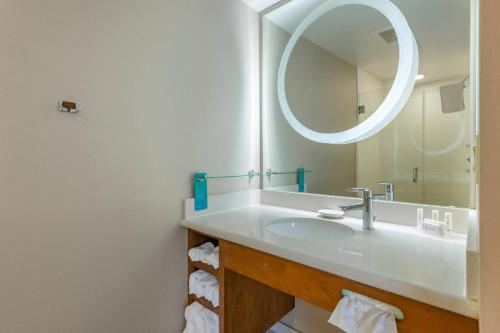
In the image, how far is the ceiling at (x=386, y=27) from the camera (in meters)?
0.96

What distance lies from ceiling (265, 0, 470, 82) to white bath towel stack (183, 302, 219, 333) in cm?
147

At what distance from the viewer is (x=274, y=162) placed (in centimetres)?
165

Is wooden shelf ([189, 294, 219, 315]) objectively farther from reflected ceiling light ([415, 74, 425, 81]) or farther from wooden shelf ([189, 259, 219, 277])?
reflected ceiling light ([415, 74, 425, 81])

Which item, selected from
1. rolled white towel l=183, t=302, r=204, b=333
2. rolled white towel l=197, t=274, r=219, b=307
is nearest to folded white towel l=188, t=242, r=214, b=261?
rolled white towel l=197, t=274, r=219, b=307

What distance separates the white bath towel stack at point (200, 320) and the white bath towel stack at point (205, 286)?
0.24 feet

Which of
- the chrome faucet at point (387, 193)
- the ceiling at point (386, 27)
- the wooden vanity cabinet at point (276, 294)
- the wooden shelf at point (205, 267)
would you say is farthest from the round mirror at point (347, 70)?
the wooden shelf at point (205, 267)

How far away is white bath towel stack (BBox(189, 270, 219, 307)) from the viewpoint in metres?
1.12

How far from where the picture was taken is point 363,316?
2.13ft

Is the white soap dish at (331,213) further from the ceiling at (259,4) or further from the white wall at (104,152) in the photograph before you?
the ceiling at (259,4)

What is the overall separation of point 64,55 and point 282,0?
1308mm

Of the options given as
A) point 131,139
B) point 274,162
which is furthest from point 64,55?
point 274,162

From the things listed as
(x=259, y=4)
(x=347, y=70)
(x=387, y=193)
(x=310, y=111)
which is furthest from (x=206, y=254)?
(x=259, y=4)

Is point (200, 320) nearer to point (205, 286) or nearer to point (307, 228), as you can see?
point (205, 286)

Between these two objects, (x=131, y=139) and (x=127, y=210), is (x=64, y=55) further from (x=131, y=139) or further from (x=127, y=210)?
(x=127, y=210)
